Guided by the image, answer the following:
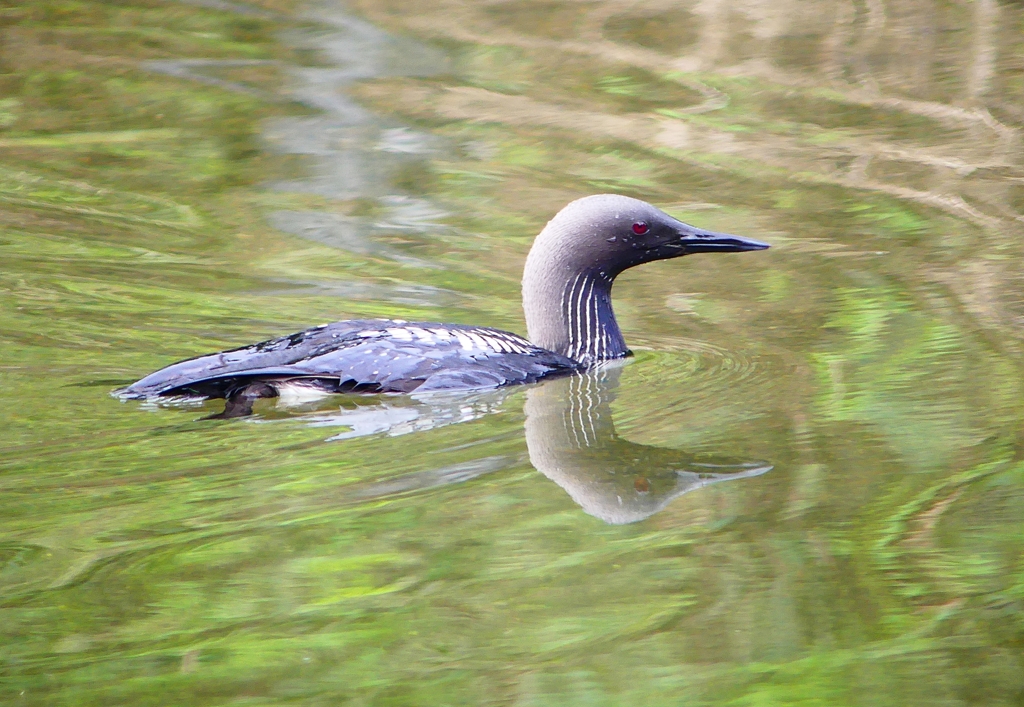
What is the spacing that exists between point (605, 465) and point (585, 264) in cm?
164

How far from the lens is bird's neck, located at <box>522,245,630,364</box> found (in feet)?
21.6

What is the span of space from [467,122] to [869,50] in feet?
12.1

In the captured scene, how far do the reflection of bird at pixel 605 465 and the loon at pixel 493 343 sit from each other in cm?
38

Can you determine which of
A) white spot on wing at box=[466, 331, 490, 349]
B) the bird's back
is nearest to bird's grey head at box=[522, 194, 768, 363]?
the bird's back

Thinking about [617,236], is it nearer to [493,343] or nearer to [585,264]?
[585,264]

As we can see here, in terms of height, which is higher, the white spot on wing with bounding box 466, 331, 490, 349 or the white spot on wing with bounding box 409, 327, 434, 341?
the white spot on wing with bounding box 409, 327, 434, 341

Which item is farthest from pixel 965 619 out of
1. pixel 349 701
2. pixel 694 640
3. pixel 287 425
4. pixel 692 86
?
pixel 692 86

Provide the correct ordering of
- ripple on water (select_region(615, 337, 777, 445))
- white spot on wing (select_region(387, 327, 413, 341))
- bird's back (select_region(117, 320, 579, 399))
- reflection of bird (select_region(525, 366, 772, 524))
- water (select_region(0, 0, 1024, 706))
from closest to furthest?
water (select_region(0, 0, 1024, 706)) < reflection of bird (select_region(525, 366, 772, 524)) < ripple on water (select_region(615, 337, 777, 445)) < bird's back (select_region(117, 320, 579, 399)) < white spot on wing (select_region(387, 327, 413, 341))

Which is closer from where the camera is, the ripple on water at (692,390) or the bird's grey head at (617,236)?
the ripple on water at (692,390)

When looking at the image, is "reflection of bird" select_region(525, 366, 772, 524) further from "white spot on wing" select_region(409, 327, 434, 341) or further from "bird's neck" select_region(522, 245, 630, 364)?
"bird's neck" select_region(522, 245, 630, 364)

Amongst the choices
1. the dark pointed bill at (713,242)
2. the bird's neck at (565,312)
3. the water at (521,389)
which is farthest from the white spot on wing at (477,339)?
the dark pointed bill at (713,242)

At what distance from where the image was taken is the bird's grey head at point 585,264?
6.58 m

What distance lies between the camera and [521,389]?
614cm

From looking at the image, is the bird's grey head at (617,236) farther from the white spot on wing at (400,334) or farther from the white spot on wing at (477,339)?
the white spot on wing at (400,334)
